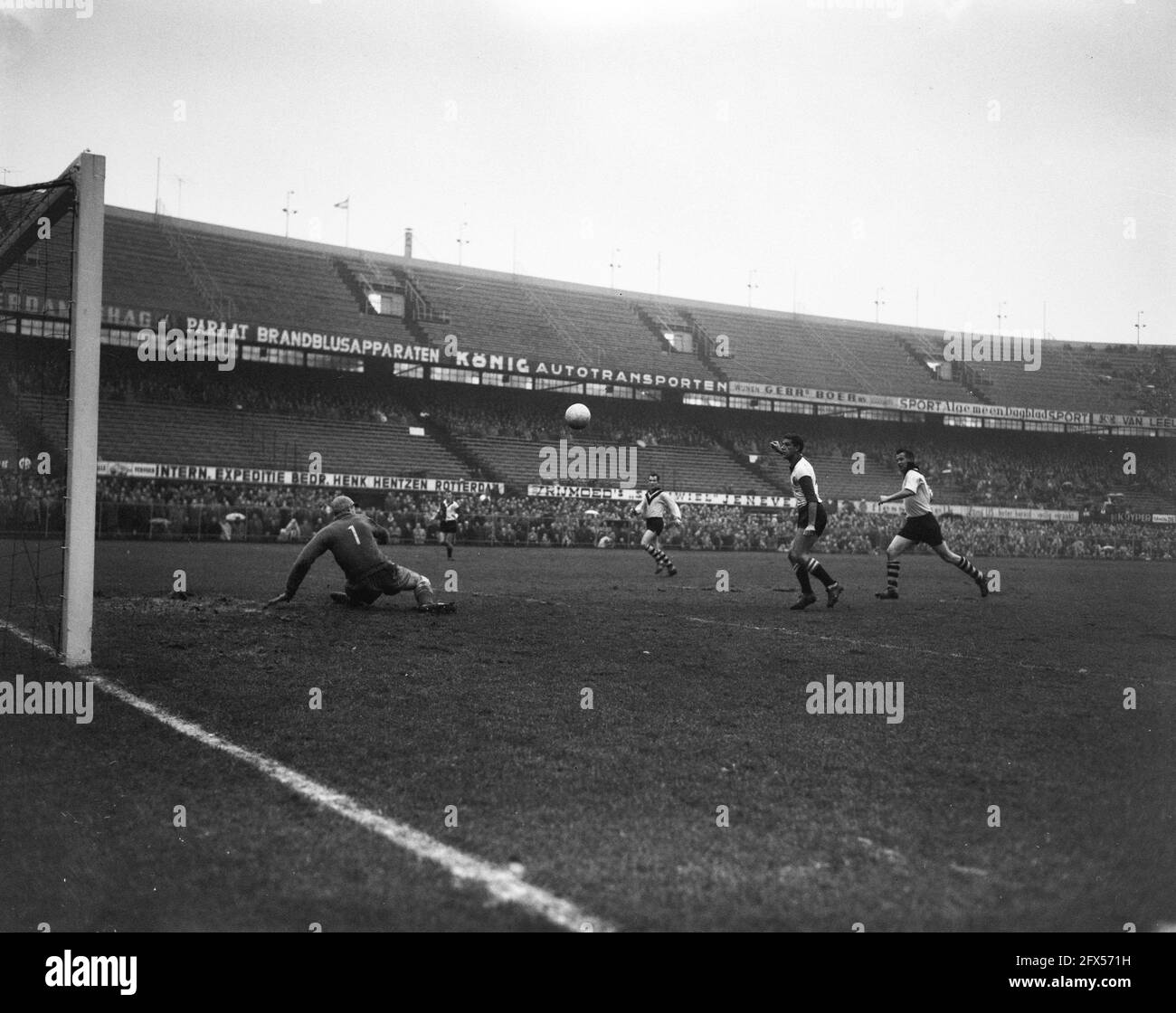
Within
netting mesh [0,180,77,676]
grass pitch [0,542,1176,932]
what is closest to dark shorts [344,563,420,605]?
grass pitch [0,542,1176,932]

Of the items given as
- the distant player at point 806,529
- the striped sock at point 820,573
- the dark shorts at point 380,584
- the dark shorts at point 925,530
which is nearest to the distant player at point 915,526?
the dark shorts at point 925,530

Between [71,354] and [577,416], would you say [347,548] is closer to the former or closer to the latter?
[71,354]

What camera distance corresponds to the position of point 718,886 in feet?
9.40

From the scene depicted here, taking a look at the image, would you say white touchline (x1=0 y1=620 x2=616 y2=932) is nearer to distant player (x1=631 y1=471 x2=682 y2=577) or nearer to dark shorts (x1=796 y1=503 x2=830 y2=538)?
dark shorts (x1=796 y1=503 x2=830 y2=538)

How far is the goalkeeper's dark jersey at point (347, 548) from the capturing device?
949cm

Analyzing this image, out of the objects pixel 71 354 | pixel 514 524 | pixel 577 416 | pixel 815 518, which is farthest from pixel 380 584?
pixel 514 524

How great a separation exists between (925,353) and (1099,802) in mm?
53490

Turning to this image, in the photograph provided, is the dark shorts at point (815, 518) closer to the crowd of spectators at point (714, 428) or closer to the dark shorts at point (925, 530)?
the dark shorts at point (925, 530)

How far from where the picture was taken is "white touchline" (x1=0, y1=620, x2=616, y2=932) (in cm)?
265

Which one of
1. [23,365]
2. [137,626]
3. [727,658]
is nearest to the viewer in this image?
[727,658]
